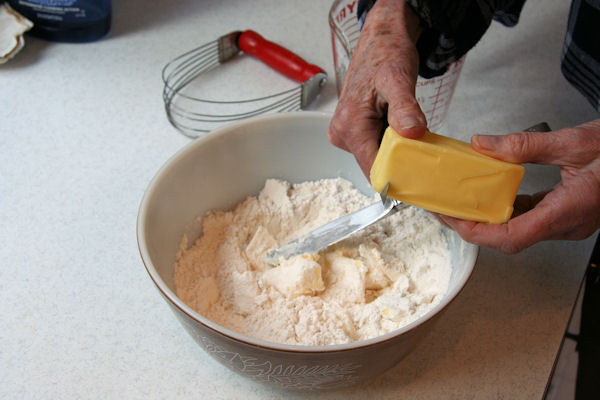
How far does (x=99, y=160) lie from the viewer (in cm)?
108

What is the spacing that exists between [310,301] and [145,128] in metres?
0.60

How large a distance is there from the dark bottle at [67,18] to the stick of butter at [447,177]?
0.95 metres

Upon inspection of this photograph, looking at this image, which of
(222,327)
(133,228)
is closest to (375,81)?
(222,327)

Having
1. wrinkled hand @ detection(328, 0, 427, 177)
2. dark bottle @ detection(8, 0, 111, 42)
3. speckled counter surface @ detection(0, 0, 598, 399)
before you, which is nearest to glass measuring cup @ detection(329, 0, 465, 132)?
speckled counter surface @ detection(0, 0, 598, 399)

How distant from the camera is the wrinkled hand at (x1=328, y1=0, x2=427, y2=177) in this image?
2.41 feet

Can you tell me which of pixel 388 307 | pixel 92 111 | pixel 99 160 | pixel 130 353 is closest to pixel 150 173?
pixel 99 160

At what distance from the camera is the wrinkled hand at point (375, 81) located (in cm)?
73

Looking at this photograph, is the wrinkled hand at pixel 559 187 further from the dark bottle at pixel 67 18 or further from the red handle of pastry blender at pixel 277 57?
the dark bottle at pixel 67 18

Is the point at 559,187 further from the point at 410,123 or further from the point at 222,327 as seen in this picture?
the point at 222,327

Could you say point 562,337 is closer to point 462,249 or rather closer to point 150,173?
point 462,249

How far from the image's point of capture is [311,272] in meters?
0.79

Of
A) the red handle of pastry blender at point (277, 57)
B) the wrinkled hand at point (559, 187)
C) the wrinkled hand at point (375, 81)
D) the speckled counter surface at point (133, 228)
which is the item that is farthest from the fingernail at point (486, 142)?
the red handle of pastry blender at point (277, 57)

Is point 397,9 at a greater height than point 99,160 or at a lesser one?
greater

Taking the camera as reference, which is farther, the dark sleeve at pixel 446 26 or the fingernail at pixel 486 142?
the dark sleeve at pixel 446 26
